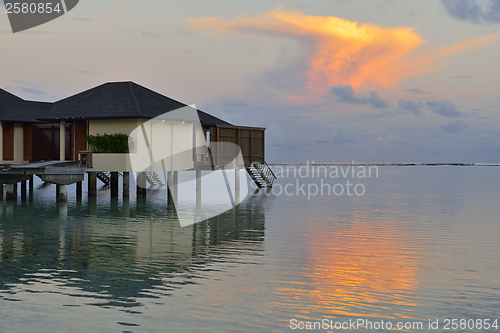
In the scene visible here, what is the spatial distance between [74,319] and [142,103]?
83.7 ft

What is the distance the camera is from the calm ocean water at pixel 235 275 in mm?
9623

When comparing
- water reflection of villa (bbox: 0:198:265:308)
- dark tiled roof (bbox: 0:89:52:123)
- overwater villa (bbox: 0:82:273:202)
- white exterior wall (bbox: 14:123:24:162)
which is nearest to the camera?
water reflection of villa (bbox: 0:198:265:308)

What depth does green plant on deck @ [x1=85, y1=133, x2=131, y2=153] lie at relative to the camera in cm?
3167

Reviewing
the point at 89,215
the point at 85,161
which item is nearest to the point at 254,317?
the point at 89,215

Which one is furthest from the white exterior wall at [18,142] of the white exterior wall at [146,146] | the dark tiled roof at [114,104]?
the white exterior wall at [146,146]

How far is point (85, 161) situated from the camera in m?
31.8

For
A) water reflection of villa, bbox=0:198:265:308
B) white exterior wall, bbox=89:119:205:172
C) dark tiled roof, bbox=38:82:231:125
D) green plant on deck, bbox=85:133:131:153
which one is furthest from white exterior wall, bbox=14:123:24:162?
water reflection of villa, bbox=0:198:265:308

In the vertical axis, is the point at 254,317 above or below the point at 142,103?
below

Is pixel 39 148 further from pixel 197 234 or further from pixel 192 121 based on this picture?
pixel 197 234

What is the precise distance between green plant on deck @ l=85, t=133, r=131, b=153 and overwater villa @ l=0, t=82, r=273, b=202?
1.16 feet

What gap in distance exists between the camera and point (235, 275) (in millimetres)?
12906

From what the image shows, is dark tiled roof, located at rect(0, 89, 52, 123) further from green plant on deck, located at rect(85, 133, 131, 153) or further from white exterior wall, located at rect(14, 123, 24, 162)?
green plant on deck, located at rect(85, 133, 131, 153)

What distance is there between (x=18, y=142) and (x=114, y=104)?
8.82 metres

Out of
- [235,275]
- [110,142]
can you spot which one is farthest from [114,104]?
[235,275]
